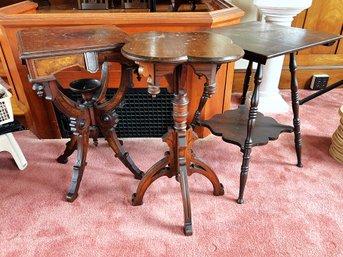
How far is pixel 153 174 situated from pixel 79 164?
423 millimetres

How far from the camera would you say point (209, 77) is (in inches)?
40.3

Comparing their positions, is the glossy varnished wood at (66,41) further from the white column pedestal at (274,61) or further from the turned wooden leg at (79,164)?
the white column pedestal at (274,61)

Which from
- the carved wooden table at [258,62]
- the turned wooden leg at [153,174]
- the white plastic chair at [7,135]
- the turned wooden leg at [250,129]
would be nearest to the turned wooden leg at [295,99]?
the carved wooden table at [258,62]

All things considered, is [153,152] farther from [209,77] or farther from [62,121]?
[209,77]

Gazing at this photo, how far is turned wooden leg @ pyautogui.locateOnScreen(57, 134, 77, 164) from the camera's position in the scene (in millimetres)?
1688

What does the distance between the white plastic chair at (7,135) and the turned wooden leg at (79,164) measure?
0.48 m

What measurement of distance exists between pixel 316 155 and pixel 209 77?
4.10 feet

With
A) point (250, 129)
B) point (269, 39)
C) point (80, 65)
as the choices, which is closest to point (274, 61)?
point (269, 39)

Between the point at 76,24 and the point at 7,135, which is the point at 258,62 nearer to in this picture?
the point at 76,24

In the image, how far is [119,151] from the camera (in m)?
1.60

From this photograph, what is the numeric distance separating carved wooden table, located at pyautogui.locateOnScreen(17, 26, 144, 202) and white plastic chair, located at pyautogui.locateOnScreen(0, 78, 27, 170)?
37 centimetres

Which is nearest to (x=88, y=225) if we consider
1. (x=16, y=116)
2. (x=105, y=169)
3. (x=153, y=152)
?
(x=105, y=169)

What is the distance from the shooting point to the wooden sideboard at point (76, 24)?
62.7 inches

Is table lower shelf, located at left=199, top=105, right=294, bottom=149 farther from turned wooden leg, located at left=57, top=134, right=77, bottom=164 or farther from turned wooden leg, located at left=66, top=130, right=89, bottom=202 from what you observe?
turned wooden leg, located at left=57, top=134, right=77, bottom=164
